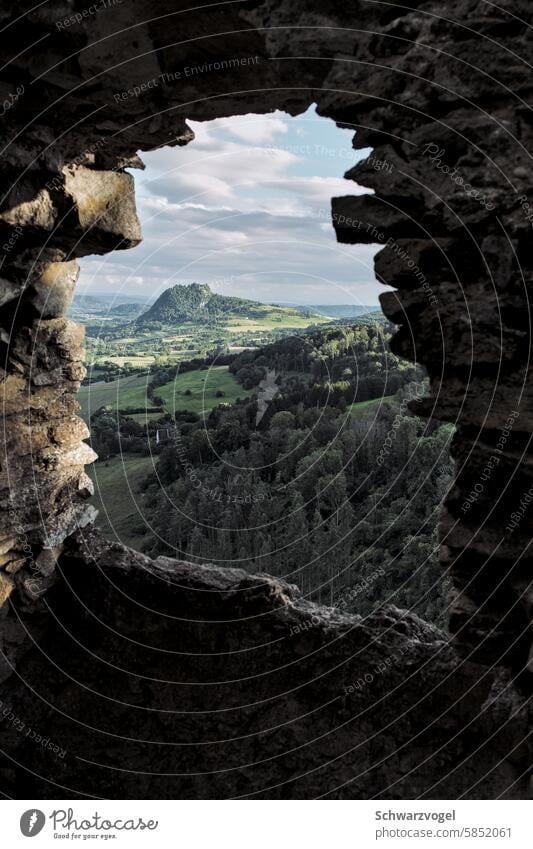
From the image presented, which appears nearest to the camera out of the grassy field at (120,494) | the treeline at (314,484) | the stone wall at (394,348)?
the stone wall at (394,348)

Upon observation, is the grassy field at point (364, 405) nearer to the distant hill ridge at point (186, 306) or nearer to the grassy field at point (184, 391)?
the grassy field at point (184, 391)

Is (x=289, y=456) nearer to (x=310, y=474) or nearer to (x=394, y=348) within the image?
(x=310, y=474)

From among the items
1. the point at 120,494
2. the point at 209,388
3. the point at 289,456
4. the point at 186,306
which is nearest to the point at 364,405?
the point at 289,456

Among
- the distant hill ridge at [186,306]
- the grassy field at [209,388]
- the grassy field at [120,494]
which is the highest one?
the distant hill ridge at [186,306]

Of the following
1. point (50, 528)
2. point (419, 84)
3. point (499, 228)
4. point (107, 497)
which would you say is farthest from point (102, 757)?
point (107, 497)

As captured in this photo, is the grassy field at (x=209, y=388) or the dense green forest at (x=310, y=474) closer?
the dense green forest at (x=310, y=474)

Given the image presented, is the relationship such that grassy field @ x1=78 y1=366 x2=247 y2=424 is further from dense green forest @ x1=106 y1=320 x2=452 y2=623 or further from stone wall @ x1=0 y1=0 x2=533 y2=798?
stone wall @ x1=0 y1=0 x2=533 y2=798

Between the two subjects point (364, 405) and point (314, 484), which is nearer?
point (314, 484)

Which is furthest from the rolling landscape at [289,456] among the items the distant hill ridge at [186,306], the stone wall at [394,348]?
the stone wall at [394,348]
